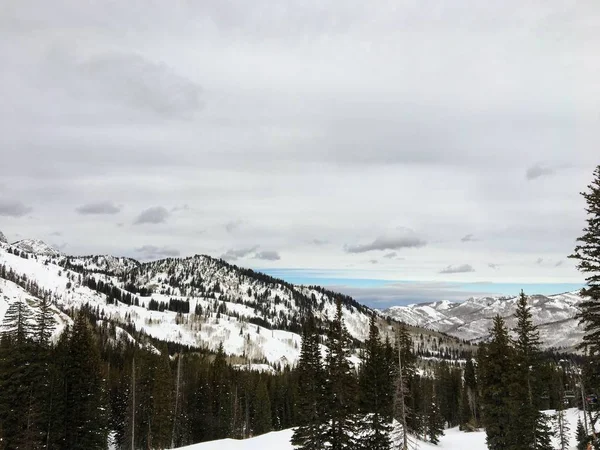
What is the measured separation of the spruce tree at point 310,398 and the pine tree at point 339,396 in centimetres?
67

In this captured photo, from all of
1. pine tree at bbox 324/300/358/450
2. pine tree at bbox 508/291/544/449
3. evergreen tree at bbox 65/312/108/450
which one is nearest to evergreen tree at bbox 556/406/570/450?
pine tree at bbox 508/291/544/449

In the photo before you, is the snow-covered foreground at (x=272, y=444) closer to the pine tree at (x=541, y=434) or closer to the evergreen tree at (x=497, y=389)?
the evergreen tree at (x=497, y=389)

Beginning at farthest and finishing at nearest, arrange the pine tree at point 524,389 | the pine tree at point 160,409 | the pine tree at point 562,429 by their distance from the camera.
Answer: the pine tree at point 160,409
the pine tree at point 562,429
the pine tree at point 524,389

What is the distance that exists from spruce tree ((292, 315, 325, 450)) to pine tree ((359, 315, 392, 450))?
459 centimetres

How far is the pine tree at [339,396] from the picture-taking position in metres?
37.0

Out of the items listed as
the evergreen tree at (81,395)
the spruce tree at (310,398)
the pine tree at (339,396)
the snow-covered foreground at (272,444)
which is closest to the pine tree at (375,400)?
the pine tree at (339,396)

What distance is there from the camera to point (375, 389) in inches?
1683

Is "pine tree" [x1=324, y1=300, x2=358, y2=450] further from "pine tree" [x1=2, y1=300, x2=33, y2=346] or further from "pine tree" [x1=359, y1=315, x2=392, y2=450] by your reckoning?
"pine tree" [x1=2, y1=300, x2=33, y2=346]

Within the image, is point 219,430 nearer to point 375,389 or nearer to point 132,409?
point 132,409

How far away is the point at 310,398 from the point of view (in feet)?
125

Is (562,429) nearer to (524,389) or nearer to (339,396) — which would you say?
(524,389)

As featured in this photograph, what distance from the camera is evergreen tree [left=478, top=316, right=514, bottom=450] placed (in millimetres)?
36281

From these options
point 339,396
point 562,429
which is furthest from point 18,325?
point 562,429

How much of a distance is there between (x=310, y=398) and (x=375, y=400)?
310 inches
